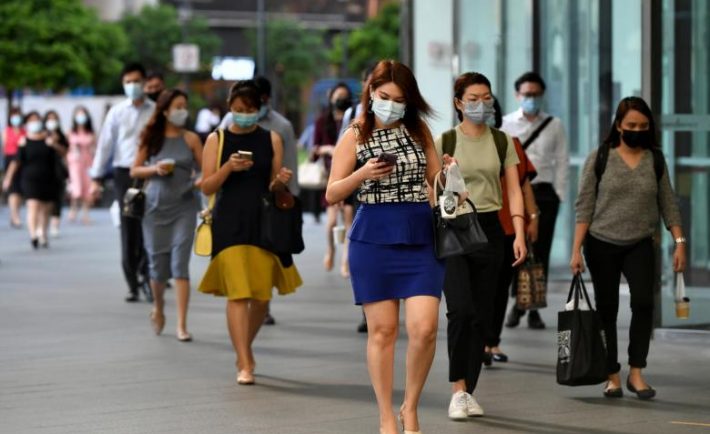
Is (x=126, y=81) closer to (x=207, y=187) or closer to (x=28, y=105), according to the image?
(x=207, y=187)

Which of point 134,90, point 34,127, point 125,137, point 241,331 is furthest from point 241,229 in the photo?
point 34,127

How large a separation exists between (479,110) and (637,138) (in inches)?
36.7

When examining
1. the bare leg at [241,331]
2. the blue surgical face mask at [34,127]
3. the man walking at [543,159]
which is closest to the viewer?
the bare leg at [241,331]

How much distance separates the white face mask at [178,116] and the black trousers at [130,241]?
243 centimetres

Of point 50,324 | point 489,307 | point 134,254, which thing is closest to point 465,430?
point 489,307

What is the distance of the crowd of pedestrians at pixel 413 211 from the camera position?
7703mm

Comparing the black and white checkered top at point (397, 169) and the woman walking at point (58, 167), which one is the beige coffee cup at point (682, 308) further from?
the woman walking at point (58, 167)

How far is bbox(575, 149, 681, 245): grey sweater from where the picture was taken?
367 inches

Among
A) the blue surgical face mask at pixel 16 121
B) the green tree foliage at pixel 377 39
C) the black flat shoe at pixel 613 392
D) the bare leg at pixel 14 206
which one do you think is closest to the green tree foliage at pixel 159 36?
the green tree foliage at pixel 377 39

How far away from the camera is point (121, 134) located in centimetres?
1455

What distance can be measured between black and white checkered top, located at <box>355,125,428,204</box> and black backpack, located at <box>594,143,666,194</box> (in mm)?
1880

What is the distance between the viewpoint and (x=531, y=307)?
36.6 ft

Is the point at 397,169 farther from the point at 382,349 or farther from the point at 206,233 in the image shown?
the point at 206,233

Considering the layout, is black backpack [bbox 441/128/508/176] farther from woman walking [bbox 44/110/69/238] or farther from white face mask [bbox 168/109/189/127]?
woman walking [bbox 44/110/69/238]
